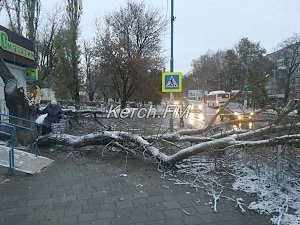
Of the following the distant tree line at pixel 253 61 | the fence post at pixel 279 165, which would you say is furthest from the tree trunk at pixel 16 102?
the distant tree line at pixel 253 61

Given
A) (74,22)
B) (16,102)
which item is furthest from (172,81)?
(74,22)

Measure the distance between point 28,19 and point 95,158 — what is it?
2924 cm

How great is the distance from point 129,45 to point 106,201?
2376 cm

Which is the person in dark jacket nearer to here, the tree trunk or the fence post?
the tree trunk

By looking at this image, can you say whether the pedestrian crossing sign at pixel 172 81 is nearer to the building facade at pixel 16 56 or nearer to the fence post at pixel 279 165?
the building facade at pixel 16 56

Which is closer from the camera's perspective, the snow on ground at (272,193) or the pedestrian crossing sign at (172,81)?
the snow on ground at (272,193)

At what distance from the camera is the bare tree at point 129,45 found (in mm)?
26922

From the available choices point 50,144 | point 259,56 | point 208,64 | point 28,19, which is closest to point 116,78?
point 28,19

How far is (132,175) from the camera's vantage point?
6.42 metres

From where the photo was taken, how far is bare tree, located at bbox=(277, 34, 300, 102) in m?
53.0

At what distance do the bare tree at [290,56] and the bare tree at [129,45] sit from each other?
31969 millimetres

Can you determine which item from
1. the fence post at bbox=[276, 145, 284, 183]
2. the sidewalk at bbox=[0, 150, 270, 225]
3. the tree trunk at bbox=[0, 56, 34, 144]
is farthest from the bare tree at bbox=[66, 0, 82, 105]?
the fence post at bbox=[276, 145, 284, 183]

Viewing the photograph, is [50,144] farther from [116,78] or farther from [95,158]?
[116,78]

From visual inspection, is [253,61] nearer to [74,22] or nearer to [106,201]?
[74,22]
